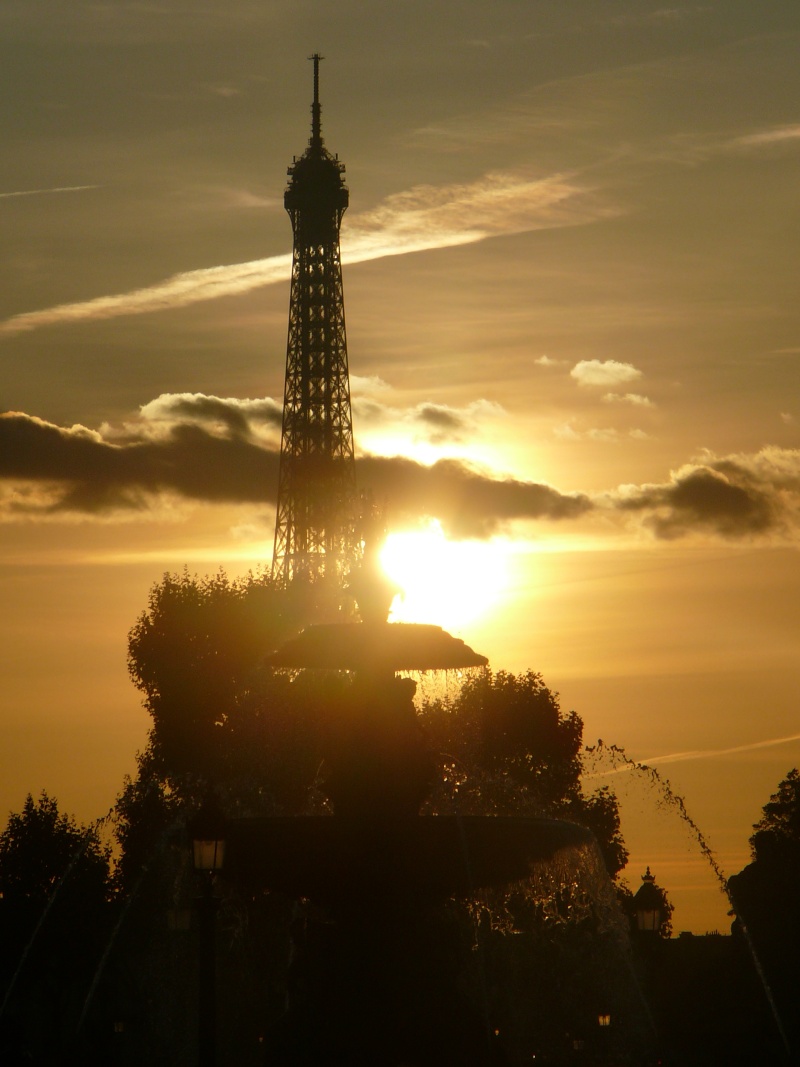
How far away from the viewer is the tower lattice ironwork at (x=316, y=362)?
95.3 m

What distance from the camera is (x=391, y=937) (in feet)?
62.4

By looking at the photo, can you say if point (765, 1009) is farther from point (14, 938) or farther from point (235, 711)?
point (14, 938)

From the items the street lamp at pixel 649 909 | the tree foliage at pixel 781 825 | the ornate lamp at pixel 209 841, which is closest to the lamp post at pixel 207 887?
the ornate lamp at pixel 209 841

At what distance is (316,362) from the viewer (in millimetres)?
98688

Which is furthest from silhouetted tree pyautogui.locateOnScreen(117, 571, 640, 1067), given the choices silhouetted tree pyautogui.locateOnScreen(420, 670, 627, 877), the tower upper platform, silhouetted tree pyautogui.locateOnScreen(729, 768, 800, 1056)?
the tower upper platform

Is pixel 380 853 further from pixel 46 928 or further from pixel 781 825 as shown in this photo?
pixel 781 825

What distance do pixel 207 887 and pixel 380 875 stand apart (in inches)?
76.9

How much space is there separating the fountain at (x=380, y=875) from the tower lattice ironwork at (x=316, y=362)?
7435 cm

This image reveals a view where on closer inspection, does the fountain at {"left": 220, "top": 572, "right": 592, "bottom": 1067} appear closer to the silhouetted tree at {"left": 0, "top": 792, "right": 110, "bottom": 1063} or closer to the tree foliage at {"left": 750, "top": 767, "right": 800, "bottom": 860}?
the silhouetted tree at {"left": 0, "top": 792, "right": 110, "bottom": 1063}

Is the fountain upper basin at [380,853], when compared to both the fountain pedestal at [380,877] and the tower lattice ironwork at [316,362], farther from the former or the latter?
the tower lattice ironwork at [316,362]

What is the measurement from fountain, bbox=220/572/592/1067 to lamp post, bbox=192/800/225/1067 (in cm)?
31

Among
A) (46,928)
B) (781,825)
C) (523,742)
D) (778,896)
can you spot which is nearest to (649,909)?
(46,928)

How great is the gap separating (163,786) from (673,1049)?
20931 millimetres

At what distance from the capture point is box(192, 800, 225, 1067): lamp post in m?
18.8
